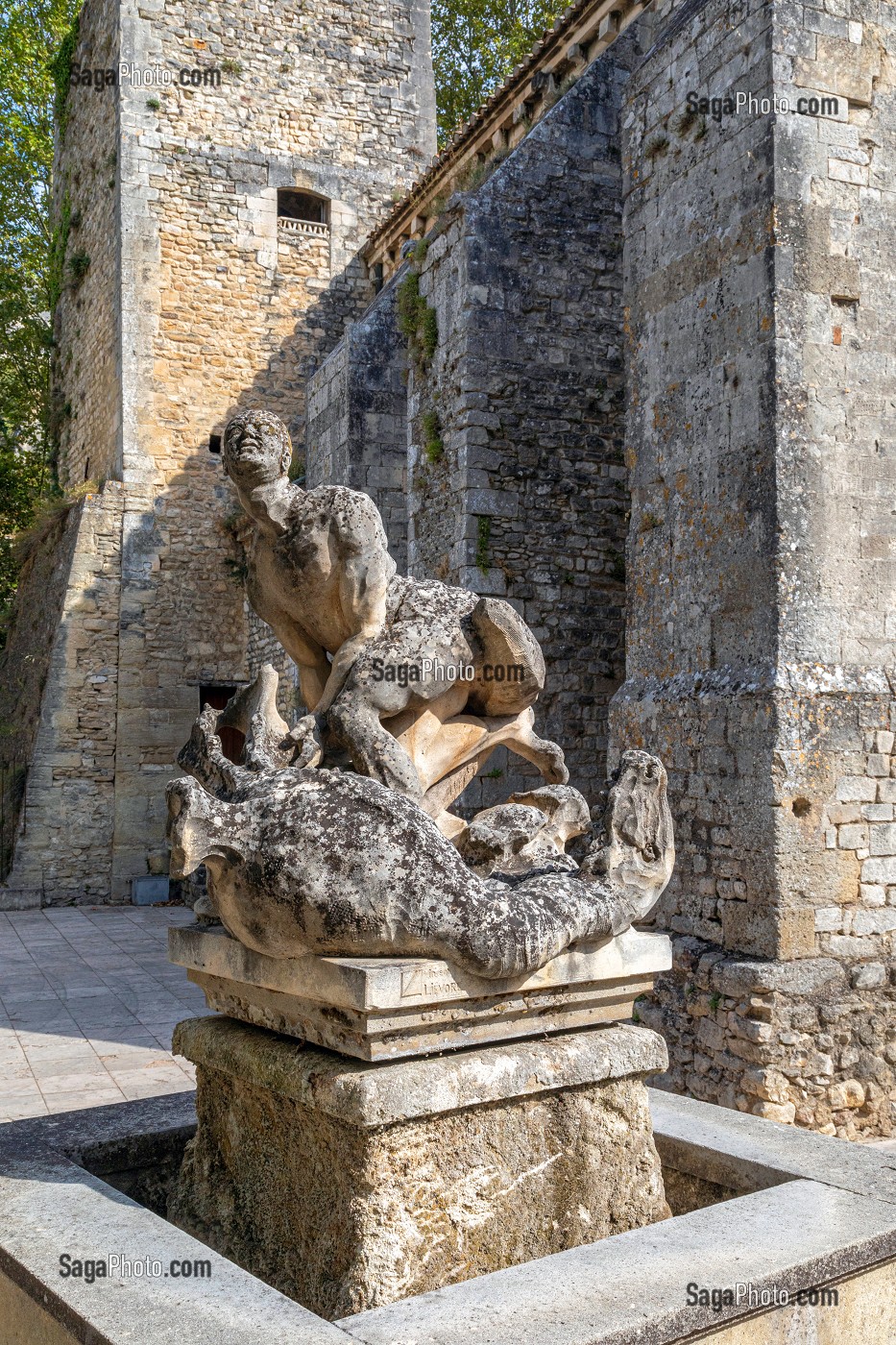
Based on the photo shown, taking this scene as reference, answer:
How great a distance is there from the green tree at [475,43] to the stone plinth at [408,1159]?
62.5ft

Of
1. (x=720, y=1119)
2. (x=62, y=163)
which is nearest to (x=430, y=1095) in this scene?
(x=720, y=1119)

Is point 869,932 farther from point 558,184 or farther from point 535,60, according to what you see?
point 535,60

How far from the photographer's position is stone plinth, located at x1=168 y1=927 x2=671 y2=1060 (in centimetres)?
246

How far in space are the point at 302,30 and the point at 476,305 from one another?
840 centimetres

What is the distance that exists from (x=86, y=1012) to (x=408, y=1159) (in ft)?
20.0

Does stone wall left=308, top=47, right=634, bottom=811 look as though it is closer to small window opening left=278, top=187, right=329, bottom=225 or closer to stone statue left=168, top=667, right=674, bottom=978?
small window opening left=278, top=187, right=329, bottom=225

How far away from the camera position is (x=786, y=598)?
238 inches

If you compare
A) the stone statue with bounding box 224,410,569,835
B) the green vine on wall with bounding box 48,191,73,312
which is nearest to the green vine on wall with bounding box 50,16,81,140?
the green vine on wall with bounding box 48,191,73,312

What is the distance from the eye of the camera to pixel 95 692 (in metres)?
13.9

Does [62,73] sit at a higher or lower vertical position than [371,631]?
higher

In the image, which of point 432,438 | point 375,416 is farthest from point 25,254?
point 432,438

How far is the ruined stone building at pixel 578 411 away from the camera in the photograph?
20.0ft

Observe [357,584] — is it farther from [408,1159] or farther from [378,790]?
[408,1159]

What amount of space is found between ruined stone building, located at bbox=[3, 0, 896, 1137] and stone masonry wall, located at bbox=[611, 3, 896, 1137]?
0.07ft
